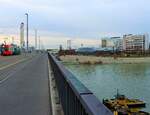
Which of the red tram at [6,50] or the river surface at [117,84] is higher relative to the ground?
the red tram at [6,50]

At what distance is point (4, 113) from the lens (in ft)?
33.2

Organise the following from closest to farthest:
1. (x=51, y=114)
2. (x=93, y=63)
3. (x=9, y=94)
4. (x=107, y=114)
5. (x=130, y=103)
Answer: (x=107, y=114) → (x=51, y=114) → (x=9, y=94) → (x=130, y=103) → (x=93, y=63)

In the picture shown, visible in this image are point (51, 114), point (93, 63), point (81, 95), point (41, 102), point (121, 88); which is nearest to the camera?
point (81, 95)

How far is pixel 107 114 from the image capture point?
380cm

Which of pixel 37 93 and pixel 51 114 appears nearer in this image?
pixel 51 114

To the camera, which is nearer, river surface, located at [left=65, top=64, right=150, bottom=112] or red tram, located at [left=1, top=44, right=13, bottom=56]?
river surface, located at [left=65, top=64, right=150, bottom=112]

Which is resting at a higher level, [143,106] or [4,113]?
[4,113]

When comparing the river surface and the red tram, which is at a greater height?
the red tram

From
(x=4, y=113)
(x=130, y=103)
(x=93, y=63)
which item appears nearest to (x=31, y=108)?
(x=4, y=113)

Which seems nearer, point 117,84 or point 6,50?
point 117,84

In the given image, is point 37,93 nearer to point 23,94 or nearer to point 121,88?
point 23,94

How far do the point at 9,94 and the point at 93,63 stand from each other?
13192 cm

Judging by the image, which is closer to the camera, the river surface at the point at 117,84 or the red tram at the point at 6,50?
the river surface at the point at 117,84

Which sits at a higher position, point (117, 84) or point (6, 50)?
point (6, 50)
